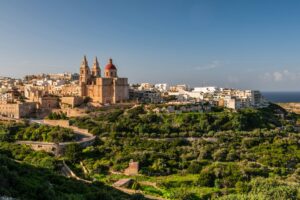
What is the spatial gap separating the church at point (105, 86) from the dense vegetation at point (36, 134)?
1467cm

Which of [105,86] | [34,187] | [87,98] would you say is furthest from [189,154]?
[87,98]

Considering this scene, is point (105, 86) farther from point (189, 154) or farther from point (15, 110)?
point (189, 154)

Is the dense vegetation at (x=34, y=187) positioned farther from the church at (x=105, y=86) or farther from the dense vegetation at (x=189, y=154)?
the church at (x=105, y=86)

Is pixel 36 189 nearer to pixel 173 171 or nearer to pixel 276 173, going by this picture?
pixel 173 171

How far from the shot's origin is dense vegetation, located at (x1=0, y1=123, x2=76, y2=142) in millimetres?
37737

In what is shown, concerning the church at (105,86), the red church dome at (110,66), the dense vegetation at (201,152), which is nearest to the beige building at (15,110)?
the church at (105,86)

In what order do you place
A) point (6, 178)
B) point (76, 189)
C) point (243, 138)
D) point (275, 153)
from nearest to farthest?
point (6, 178), point (76, 189), point (275, 153), point (243, 138)

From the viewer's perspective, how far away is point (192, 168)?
31.9 meters

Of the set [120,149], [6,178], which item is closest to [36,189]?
[6,178]

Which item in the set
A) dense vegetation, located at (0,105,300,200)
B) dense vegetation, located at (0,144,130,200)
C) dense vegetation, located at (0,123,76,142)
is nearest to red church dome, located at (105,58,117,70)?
dense vegetation, located at (0,105,300,200)

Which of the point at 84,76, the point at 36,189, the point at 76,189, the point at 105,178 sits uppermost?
the point at 84,76

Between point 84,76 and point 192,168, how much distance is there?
32.2 metres

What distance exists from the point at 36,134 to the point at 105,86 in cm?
1773

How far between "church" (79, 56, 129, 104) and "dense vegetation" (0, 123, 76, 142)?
1467 centimetres
